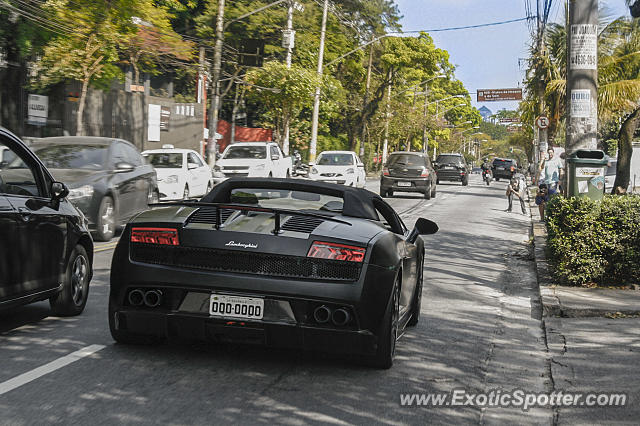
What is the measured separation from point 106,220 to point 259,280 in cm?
887

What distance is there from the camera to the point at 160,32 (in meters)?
27.9

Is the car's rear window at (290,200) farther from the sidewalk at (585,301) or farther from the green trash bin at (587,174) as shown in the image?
the green trash bin at (587,174)

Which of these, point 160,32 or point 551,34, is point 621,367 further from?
point 551,34

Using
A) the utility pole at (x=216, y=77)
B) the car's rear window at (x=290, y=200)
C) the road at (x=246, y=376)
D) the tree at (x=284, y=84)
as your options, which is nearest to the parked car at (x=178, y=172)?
the utility pole at (x=216, y=77)

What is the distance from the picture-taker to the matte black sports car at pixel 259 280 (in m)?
5.19

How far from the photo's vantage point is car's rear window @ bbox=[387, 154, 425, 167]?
30.1 meters

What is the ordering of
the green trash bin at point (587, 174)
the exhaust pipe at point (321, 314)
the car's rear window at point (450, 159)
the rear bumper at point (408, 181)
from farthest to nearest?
the car's rear window at point (450, 159) → the rear bumper at point (408, 181) → the green trash bin at point (587, 174) → the exhaust pipe at point (321, 314)

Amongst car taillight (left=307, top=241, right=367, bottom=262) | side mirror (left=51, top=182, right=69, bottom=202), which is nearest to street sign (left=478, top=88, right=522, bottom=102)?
side mirror (left=51, top=182, right=69, bottom=202)

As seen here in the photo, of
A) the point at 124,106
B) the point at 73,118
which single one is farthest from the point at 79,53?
the point at 124,106

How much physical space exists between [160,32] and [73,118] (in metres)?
6.25

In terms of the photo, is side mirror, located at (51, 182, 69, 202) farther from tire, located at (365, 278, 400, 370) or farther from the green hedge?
the green hedge

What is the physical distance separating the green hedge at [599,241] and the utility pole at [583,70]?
1263 mm

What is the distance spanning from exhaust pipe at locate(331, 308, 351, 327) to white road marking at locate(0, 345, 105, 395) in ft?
5.82

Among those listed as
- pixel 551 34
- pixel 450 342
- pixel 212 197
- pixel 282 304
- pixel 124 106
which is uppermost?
pixel 551 34
